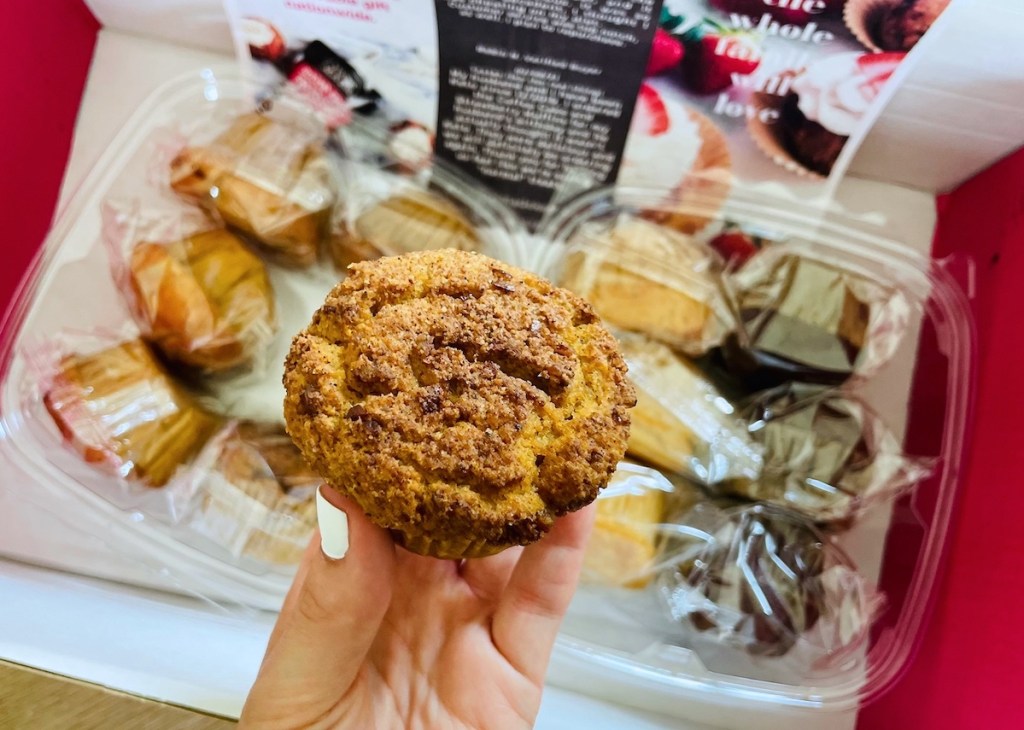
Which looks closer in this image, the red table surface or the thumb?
the thumb

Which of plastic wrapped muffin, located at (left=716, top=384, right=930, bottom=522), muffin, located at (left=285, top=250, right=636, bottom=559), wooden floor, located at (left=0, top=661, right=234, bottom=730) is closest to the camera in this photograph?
muffin, located at (left=285, top=250, right=636, bottom=559)

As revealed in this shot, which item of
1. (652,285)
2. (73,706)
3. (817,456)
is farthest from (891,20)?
(73,706)

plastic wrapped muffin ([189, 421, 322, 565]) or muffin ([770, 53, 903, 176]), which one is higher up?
muffin ([770, 53, 903, 176])

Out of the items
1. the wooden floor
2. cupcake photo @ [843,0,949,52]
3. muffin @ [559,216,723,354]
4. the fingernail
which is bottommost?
the wooden floor

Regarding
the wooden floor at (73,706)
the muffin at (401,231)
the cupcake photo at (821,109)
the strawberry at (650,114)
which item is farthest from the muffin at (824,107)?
the wooden floor at (73,706)

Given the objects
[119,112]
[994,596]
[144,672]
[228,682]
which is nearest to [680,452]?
[994,596]

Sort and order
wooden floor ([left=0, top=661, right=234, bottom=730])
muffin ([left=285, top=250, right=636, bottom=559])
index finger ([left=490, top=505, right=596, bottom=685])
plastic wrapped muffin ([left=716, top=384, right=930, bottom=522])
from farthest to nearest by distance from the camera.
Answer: plastic wrapped muffin ([left=716, top=384, right=930, bottom=522]) → wooden floor ([left=0, top=661, right=234, bottom=730]) → index finger ([left=490, top=505, right=596, bottom=685]) → muffin ([left=285, top=250, right=636, bottom=559])

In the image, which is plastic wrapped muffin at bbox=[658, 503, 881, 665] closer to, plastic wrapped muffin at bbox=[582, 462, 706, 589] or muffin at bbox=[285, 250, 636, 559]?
plastic wrapped muffin at bbox=[582, 462, 706, 589]

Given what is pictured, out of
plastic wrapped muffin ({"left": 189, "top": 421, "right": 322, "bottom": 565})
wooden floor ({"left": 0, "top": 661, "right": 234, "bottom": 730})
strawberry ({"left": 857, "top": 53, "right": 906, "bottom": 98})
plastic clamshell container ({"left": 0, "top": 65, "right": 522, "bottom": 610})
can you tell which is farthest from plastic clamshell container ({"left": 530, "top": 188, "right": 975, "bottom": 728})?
wooden floor ({"left": 0, "top": 661, "right": 234, "bottom": 730})
